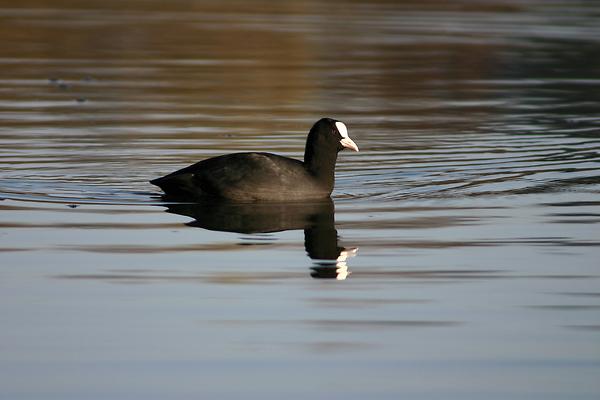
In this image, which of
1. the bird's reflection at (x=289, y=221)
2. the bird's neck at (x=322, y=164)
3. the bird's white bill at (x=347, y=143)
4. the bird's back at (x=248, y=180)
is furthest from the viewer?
the bird's white bill at (x=347, y=143)

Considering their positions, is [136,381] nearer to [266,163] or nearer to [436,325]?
[436,325]

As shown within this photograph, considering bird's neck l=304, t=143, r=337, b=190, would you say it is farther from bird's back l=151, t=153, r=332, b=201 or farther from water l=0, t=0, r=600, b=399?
water l=0, t=0, r=600, b=399

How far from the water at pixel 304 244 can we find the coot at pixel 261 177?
219 mm

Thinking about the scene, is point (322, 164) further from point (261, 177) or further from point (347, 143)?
point (261, 177)

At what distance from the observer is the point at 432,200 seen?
36.3 ft

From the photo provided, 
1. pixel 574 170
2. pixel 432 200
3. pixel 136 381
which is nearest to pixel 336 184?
pixel 432 200

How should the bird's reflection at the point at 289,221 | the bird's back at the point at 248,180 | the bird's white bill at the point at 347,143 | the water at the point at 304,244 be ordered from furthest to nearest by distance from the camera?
the bird's white bill at the point at 347,143
the bird's back at the point at 248,180
the bird's reflection at the point at 289,221
the water at the point at 304,244

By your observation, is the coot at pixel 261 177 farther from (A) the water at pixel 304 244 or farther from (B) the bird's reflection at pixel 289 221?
(A) the water at pixel 304 244

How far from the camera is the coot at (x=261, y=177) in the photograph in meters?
10.8

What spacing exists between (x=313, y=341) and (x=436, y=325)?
69cm

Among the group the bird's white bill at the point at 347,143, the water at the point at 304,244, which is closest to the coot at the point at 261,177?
the bird's white bill at the point at 347,143

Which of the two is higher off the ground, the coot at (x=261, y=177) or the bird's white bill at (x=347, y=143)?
the bird's white bill at (x=347, y=143)

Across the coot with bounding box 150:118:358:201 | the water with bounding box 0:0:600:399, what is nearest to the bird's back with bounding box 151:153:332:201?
the coot with bounding box 150:118:358:201

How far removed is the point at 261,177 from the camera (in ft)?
35.2
